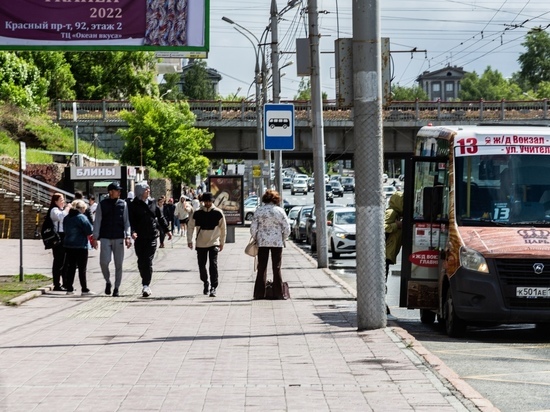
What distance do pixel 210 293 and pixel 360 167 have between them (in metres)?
6.48

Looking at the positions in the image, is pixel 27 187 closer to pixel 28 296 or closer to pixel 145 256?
pixel 145 256

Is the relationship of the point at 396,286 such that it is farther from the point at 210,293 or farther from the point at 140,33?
the point at 140,33

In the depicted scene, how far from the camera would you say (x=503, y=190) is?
15055 millimetres

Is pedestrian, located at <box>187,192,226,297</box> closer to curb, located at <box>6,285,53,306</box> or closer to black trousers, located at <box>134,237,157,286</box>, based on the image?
black trousers, located at <box>134,237,157,286</box>

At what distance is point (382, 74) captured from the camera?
14.5 meters

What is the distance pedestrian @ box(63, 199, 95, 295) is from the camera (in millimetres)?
20703

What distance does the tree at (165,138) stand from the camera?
69.6 meters

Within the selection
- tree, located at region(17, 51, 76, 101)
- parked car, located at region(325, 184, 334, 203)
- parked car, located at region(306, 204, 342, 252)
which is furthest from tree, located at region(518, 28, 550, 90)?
parked car, located at region(306, 204, 342, 252)

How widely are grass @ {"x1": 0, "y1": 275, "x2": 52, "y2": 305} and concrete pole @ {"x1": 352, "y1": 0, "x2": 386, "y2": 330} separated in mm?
6108

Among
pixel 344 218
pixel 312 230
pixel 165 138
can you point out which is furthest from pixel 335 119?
pixel 344 218

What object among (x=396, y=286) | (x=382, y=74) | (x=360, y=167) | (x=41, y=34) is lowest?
(x=396, y=286)

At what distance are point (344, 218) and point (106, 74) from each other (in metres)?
64.8

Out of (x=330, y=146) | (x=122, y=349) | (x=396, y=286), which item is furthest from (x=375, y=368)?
(x=330, y=146)

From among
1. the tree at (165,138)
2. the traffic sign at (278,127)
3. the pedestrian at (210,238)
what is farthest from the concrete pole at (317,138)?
the tree at (165,138)
